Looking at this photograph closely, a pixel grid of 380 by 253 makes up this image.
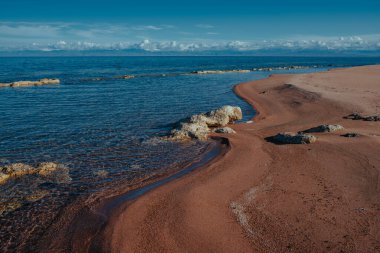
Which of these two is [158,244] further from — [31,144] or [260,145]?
[31,144]

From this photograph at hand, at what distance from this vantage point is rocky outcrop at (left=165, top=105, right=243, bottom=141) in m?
23.2

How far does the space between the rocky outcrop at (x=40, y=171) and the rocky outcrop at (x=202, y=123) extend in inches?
314

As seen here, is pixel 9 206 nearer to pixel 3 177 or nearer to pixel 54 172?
pixel 3 177

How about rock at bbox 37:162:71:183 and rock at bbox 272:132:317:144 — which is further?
rock at bbox 272:132:317:144

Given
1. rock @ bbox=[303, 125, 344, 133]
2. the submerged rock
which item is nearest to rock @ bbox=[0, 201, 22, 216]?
the submerged rock

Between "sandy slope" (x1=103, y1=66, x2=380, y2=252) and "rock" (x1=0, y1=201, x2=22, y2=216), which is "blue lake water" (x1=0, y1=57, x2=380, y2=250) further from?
"sandy slope" (x1=103, y1=66, x2=380, y2=252)

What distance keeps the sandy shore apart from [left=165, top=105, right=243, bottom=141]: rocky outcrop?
2945 millimetres

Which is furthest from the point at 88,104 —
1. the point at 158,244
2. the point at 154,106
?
the point at 158,244

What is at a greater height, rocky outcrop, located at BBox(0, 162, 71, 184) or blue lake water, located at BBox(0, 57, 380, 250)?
rocky outcrop, located at BBox(0, 162, 71, 184)

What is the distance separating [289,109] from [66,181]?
24139 mm

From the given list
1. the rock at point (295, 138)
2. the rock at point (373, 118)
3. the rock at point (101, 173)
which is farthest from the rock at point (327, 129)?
the rock at point (101, 173)

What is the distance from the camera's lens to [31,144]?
21.7 meters

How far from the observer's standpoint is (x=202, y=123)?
2575 cm

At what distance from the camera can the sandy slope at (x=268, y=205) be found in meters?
11.0
